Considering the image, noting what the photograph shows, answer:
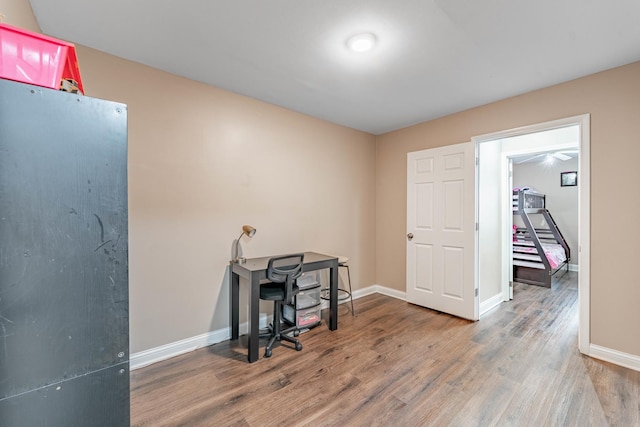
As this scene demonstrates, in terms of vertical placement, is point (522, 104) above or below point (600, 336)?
above

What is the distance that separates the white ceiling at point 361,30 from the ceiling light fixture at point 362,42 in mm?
52

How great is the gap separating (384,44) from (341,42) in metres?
0.31

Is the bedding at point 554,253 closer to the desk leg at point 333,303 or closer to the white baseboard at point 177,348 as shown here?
the desk leg at point 333,303

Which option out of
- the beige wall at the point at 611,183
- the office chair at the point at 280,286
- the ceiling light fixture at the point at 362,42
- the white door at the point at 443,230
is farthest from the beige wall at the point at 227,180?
the ceiling light fixture at the point at 362,42

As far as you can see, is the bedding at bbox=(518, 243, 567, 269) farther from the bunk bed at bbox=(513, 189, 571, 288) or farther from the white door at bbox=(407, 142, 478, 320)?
the white door at bbox=(407, 142, 478, 320)

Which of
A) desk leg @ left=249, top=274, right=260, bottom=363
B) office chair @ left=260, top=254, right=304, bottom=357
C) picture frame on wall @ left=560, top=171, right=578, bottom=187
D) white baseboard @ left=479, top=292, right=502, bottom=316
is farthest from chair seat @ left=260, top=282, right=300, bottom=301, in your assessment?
picture frame on wall @ left=560, top=171, right=578, bottom=187

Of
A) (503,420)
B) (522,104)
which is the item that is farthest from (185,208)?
(522,104)

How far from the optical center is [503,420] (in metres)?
1.68

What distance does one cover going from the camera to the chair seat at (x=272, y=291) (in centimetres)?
242

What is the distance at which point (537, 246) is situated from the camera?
475 centimetres

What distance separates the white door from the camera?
319 cm

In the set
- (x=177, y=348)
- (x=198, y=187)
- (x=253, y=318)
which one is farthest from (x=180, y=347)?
(x=198, y=187)

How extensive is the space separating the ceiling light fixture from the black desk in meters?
1.91

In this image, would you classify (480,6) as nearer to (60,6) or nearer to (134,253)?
(60,6)
